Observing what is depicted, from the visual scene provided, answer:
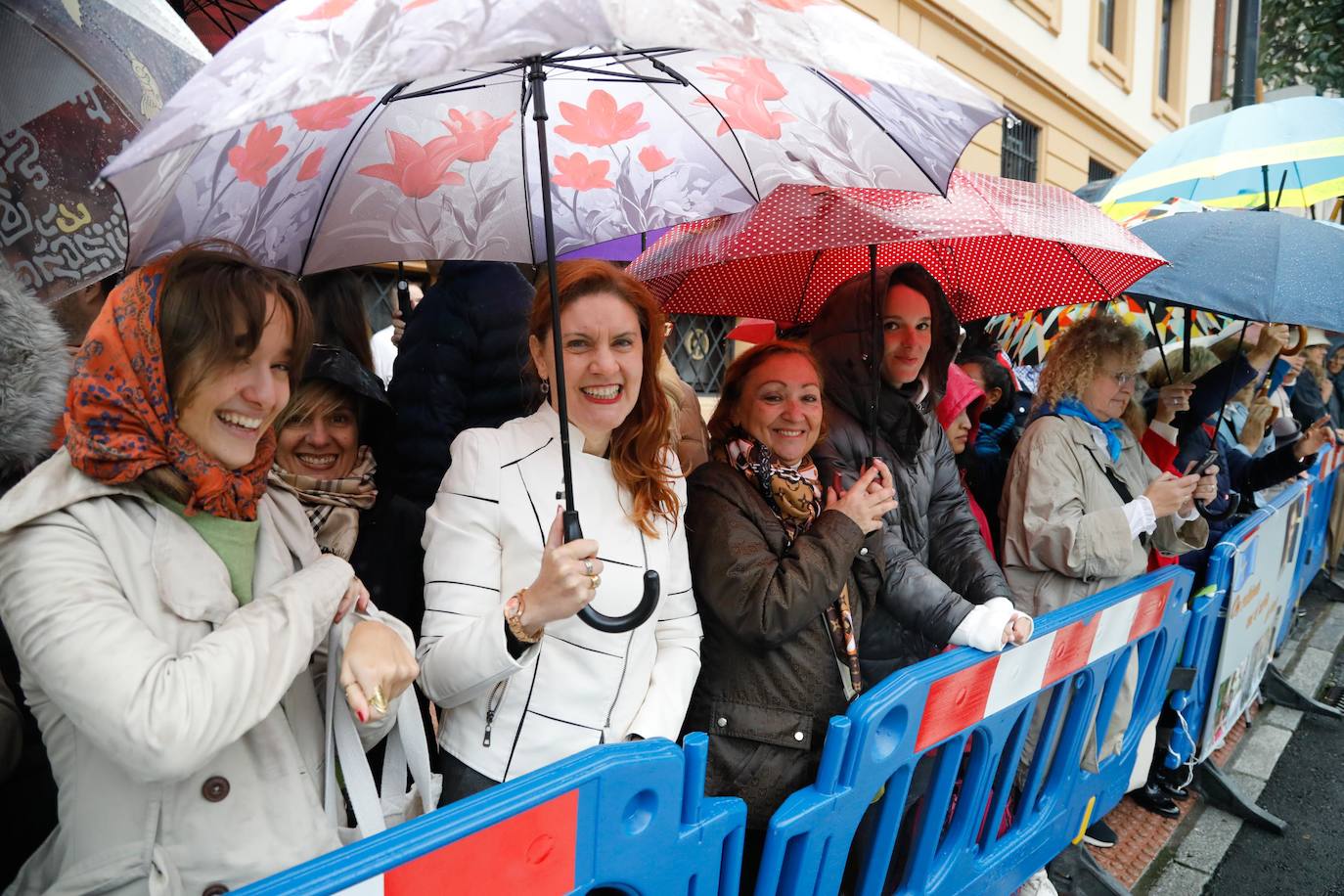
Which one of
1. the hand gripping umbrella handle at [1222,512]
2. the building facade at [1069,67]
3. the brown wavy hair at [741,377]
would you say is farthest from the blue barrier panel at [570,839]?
the building facade at [1069,67]

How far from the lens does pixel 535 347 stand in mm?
2076

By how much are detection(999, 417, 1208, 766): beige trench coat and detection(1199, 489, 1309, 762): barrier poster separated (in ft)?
3.04

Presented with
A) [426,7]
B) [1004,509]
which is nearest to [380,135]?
[426,7]

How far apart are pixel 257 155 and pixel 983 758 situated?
2597 millimetres

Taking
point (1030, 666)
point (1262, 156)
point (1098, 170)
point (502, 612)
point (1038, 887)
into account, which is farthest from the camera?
point (1098, 170)

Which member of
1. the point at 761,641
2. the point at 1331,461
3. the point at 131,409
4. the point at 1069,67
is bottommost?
the point at 1331,461

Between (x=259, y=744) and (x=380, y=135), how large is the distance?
158cm

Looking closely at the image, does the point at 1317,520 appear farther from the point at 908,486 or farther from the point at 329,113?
the point at 329,113

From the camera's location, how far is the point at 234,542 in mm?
1492

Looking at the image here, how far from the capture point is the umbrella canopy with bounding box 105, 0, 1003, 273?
52.1 inches

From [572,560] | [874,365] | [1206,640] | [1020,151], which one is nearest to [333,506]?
[572,560]

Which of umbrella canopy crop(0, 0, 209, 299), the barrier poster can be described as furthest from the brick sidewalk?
umbrella canopy crop(0, 0, 209, 299)

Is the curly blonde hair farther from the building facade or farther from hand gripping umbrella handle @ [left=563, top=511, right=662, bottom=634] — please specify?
the building facade

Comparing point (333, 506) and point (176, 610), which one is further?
point (333, 506)
